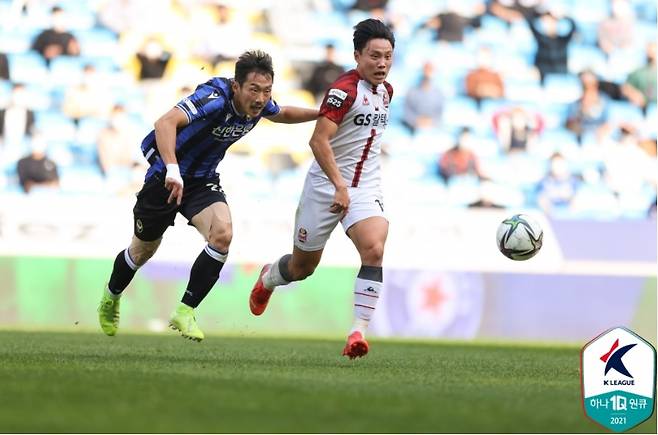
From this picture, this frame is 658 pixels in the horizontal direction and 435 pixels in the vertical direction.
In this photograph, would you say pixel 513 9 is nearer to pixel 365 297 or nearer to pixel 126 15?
pixel 126 15

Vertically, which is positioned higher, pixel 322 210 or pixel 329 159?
pixel 329 159

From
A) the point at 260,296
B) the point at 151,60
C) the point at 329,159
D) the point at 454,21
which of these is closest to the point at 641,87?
the point at 454,21

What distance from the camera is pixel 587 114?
2075cm

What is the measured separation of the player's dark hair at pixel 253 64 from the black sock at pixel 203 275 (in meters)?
1.37

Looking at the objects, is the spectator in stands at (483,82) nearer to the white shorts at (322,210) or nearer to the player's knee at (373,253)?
the white shorts at (322,210)

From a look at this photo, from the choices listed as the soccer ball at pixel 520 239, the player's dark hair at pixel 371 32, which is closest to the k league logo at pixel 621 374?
the player's dark hair at pixel 371 32

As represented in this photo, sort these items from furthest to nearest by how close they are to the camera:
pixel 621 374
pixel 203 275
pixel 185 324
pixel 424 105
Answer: pixel 424 105 → pixel 203 275 → pixel 185 324 → pixel 621 374

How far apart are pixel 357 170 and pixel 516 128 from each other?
1097 centimetres

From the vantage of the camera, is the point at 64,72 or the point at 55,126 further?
the point at 64,72

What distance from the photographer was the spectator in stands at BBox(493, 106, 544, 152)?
19875mm

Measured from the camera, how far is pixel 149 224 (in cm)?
995

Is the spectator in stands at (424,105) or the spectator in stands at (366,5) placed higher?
the spectator in stands at (366,5)

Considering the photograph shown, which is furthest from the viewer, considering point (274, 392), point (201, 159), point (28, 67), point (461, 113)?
point (461, 113)

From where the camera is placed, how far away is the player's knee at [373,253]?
9.01m
